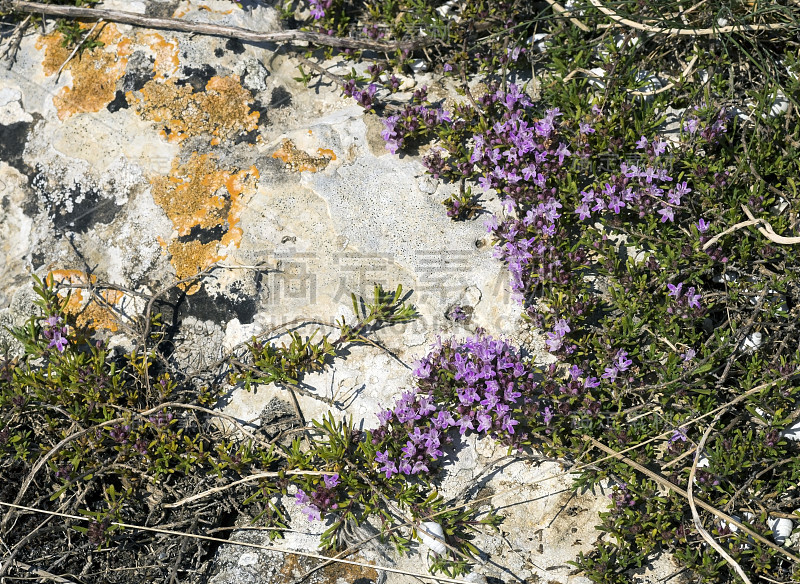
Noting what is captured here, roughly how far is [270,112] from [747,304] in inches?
133

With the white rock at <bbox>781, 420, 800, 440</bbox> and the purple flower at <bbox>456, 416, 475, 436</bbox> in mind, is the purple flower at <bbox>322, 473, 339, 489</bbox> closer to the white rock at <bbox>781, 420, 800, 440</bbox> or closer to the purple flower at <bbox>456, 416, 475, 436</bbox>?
the purple flower at <bbox>456, 416, 475, 436</bbox>

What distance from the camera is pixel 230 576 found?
377 centimetres

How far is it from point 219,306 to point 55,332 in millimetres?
992

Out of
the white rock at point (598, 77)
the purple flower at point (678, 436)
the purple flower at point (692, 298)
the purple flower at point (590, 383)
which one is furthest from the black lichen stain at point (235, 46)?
the purple flower at point (678, 436)

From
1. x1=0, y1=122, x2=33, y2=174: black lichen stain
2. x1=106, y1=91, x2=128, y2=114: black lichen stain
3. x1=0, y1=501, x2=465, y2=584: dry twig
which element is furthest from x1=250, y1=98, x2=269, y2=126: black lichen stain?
x1=0, y1=501, x2=465, y2=584: dry twig

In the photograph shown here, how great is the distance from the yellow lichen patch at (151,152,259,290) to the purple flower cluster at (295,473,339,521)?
1606 millimetres

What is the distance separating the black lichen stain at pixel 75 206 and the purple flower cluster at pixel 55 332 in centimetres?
65

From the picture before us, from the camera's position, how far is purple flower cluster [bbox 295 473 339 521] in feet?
12.6

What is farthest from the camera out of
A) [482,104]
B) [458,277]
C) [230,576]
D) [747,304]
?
[482,104]

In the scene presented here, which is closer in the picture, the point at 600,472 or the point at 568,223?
the point at 600,472

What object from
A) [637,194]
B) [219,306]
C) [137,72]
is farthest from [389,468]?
[137,72]

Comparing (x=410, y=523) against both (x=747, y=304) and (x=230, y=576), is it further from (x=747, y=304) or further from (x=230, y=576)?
(x=747, y=304)

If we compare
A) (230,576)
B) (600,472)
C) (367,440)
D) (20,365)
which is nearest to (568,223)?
(600,472)

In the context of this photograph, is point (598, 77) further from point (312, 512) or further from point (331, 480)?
point (312, 512)
